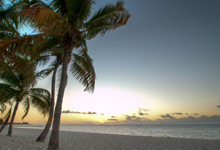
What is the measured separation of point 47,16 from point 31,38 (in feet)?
3.53

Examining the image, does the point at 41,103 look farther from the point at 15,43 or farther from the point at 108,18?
the point at 108,18

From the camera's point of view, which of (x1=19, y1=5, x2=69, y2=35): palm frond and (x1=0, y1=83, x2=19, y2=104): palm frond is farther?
(x1=0, y1=83, x2=19, y2=104): palm frond

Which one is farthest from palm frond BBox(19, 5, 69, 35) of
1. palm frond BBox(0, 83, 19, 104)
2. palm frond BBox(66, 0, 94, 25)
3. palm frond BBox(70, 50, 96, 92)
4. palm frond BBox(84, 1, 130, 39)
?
palm frond BBox(0, 83, 19, 104)

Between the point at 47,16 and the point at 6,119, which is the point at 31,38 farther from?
the point at 6,119

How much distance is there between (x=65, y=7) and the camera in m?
7.00

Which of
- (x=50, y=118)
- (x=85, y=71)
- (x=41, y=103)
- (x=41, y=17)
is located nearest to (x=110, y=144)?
(x=50, y=118)

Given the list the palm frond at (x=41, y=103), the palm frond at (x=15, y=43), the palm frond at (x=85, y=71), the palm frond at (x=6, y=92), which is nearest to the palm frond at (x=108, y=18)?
the palm frond at (x=85, y=71)

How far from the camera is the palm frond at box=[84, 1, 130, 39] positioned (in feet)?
Result: 20.9

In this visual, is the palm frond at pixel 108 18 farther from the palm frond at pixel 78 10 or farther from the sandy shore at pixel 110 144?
the sandy shore at pixel 110 144

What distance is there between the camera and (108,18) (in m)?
6.60

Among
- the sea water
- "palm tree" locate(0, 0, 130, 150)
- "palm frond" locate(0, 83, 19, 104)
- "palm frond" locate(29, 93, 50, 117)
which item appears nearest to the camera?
"palm tree" locate(0, 0, 130, 150)

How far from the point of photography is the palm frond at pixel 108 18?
6.38 m

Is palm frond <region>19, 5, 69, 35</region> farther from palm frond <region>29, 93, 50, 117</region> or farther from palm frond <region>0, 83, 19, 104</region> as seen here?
palm frond <region>0, 83, 19, 104</region>

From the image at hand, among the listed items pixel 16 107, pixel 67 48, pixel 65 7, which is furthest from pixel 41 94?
pixel 65 7
